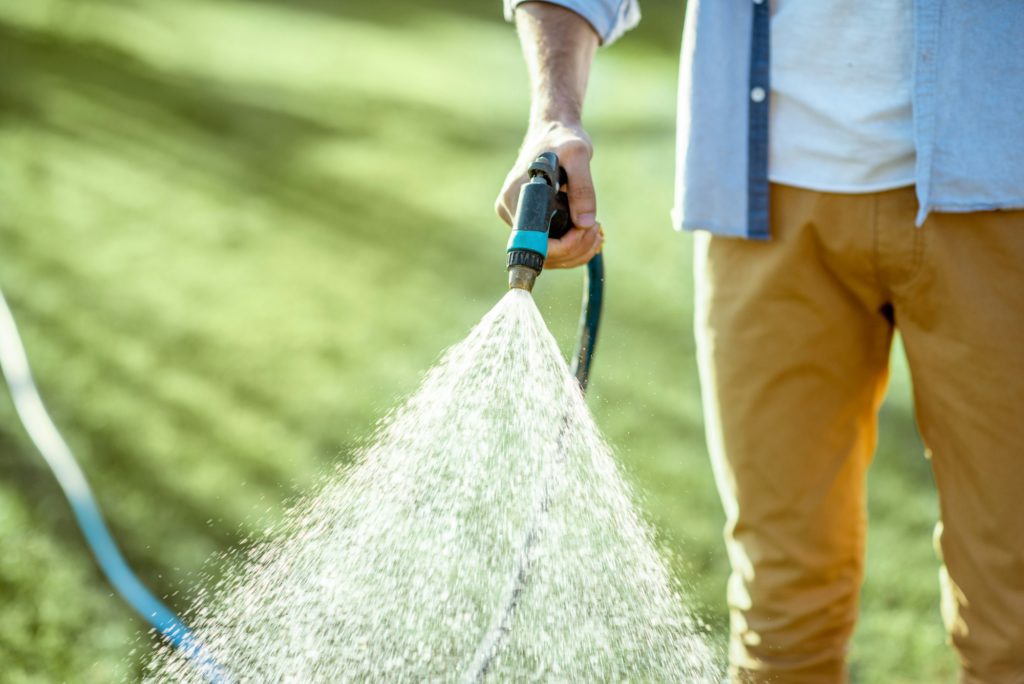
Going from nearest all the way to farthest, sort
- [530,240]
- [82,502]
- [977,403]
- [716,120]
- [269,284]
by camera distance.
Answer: [530,240]
[977,403]
[716,120]
[82,502]
[269,284]

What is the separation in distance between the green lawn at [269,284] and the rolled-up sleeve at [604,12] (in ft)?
4.48

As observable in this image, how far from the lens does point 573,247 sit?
4.65ft

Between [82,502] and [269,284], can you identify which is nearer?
[82,502]

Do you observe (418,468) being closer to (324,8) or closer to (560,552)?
(560,552)

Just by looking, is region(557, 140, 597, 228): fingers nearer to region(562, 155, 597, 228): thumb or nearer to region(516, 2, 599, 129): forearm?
region(562, 155, 597, 228): thumb

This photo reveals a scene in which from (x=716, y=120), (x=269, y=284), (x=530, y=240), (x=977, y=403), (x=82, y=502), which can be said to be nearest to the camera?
(x=530, y=240)

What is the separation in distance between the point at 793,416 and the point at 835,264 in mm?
237

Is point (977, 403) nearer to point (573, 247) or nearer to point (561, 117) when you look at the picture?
point (573, 247)

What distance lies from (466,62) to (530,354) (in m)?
6.38

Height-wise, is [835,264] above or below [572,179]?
below

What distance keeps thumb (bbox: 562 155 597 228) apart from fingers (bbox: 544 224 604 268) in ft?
0.06

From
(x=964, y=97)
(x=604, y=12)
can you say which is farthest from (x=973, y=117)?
(x=604, y=12)

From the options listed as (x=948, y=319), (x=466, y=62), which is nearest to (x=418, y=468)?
(x=948, y=319)

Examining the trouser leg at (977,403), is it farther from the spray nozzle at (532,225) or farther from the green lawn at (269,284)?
the green lawn at (269,284)
